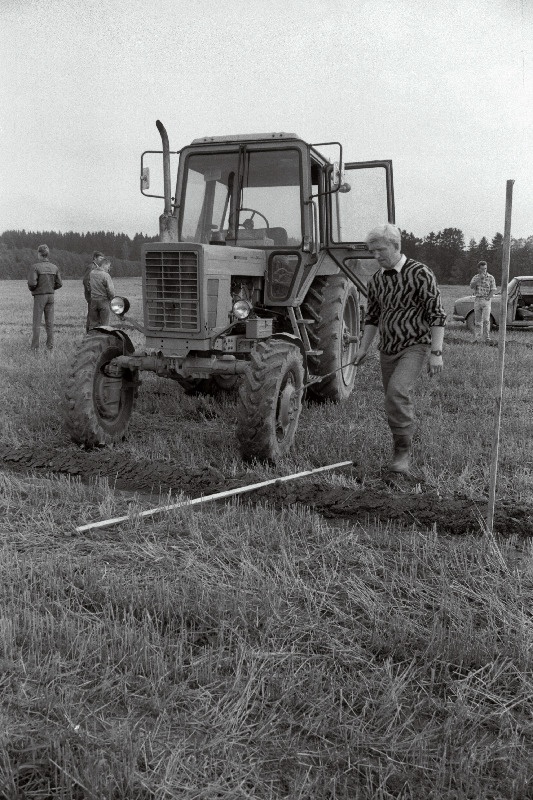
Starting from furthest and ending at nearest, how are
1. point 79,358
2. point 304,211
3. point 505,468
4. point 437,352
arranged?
point 304,211 < point 79,358 < point 505,468 < point 437,352

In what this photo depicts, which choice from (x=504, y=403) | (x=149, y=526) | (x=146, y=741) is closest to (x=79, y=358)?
(x=149, y=526)

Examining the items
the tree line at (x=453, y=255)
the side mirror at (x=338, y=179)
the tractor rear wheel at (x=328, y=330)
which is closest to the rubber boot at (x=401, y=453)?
the tractor rear wheel at (x=328, y=330)

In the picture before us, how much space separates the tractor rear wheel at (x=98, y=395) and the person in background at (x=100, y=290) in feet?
18.6

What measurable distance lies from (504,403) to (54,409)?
16.4 ft

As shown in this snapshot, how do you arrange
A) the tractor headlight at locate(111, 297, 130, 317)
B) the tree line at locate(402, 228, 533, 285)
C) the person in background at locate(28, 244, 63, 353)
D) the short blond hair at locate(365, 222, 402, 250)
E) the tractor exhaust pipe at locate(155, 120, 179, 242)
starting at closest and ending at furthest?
the short blond hair at locate(365, 222, 402, 250), the tractor headlight at locate(111, 297, 130, 317), the tractor exhaust pipe at locate(155, 120, 179, 242), the person in background at locate(28, 244, 63, 353), the tree line at locate(402, 228, 533, 285)

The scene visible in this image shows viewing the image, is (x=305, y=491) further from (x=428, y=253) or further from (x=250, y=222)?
(x=428, y=253)

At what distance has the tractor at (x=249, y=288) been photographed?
19.3ft

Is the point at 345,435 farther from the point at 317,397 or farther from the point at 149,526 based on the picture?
the point at 149,526

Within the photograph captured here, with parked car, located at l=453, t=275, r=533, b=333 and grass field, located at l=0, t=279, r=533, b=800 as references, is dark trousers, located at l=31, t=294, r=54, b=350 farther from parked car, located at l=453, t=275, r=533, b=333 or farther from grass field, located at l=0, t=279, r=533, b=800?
parked car, located at l=453, t=275, r=533, b=333

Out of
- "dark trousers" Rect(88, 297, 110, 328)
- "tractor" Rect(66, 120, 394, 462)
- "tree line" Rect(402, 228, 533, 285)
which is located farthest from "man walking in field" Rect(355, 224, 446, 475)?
"tree line" Rect(402, 228, 533, 285)

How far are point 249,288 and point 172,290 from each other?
937mm

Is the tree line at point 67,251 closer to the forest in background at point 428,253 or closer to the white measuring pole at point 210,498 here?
the forest in background at point 428,253

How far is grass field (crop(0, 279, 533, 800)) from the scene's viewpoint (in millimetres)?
2107

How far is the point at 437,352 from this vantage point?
16.8 ft
